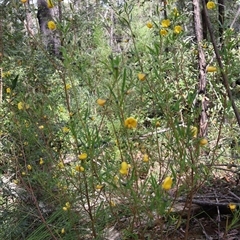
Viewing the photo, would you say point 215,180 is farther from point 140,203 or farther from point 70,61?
point 70,61

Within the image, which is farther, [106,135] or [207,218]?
[106,135]

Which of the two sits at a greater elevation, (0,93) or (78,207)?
(0,93)

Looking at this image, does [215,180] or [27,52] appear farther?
[27,52]

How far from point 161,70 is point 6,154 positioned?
1.70 meters

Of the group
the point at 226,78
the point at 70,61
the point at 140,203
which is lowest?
the point at 140,203

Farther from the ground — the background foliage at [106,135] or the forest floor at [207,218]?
the background foliage at [106,135]

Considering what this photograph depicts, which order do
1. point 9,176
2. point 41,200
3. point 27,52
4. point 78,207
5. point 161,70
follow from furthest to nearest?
point 9,176
point 27,52
point 41,200
point 78,207
point 161,70

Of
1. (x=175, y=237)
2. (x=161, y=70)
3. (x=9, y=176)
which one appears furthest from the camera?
(x=9, y=176)

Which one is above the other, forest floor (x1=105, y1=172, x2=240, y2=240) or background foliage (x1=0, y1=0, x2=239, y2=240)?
background foliage (x1=0, y1=0, x2=239, y2=240)

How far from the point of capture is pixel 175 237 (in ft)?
6.22

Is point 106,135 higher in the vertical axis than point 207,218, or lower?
higher

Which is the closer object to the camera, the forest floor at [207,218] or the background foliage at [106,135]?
the background foliage at [106,135]

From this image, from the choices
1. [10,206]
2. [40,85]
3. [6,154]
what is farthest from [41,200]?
[40,85]

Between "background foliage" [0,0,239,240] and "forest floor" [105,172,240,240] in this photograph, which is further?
"forest floor" [105,172,240,240]
